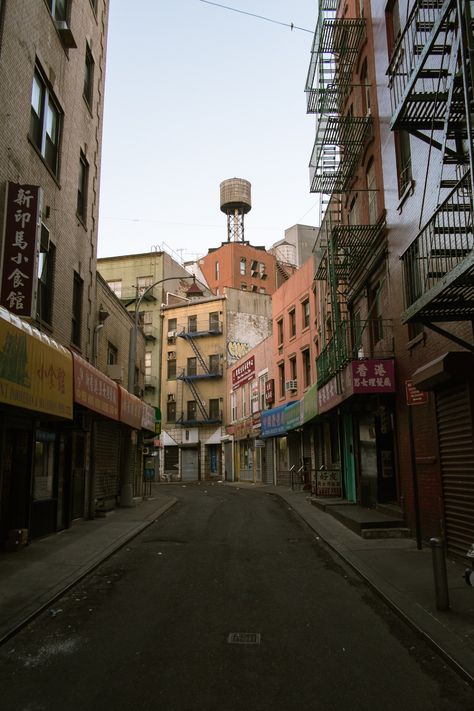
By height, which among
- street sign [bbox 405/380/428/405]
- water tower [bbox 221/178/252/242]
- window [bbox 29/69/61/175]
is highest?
water tower [bbox 221/178/252/242]

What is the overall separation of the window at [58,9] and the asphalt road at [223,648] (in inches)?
508

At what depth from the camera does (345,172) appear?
711 inches

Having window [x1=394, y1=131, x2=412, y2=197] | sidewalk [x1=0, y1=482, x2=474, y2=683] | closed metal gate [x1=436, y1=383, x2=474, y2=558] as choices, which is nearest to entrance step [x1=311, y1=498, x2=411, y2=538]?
sidewalk [x1=0, y1=482, x2=474, y2=683]

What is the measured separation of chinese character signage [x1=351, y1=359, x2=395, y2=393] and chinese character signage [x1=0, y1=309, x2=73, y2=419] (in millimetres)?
6305

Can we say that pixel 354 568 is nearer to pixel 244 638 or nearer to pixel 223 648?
pixel 244 638

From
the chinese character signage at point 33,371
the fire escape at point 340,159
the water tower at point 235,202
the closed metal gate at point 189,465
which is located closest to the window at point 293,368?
the fire escape at point 340,159

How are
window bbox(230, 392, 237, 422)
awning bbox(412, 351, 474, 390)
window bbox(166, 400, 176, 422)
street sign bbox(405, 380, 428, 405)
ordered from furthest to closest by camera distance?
window bbox(166, 400, 176, 422) < window bbox(230, 392, 237, 422) < street sign bbox(405, 380, 428, 405) < awning bbox(412, 351, 474, 390)

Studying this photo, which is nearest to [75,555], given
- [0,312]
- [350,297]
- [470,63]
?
[0,312]

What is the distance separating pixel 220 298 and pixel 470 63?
44.0 m

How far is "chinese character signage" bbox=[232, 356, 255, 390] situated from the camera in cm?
4141

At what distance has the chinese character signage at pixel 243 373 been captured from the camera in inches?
1630

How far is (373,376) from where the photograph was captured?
13055 millimetres

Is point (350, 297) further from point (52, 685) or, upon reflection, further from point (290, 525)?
point (52, 685)

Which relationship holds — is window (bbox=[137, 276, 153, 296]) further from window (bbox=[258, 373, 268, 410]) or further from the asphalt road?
the asphalt road
